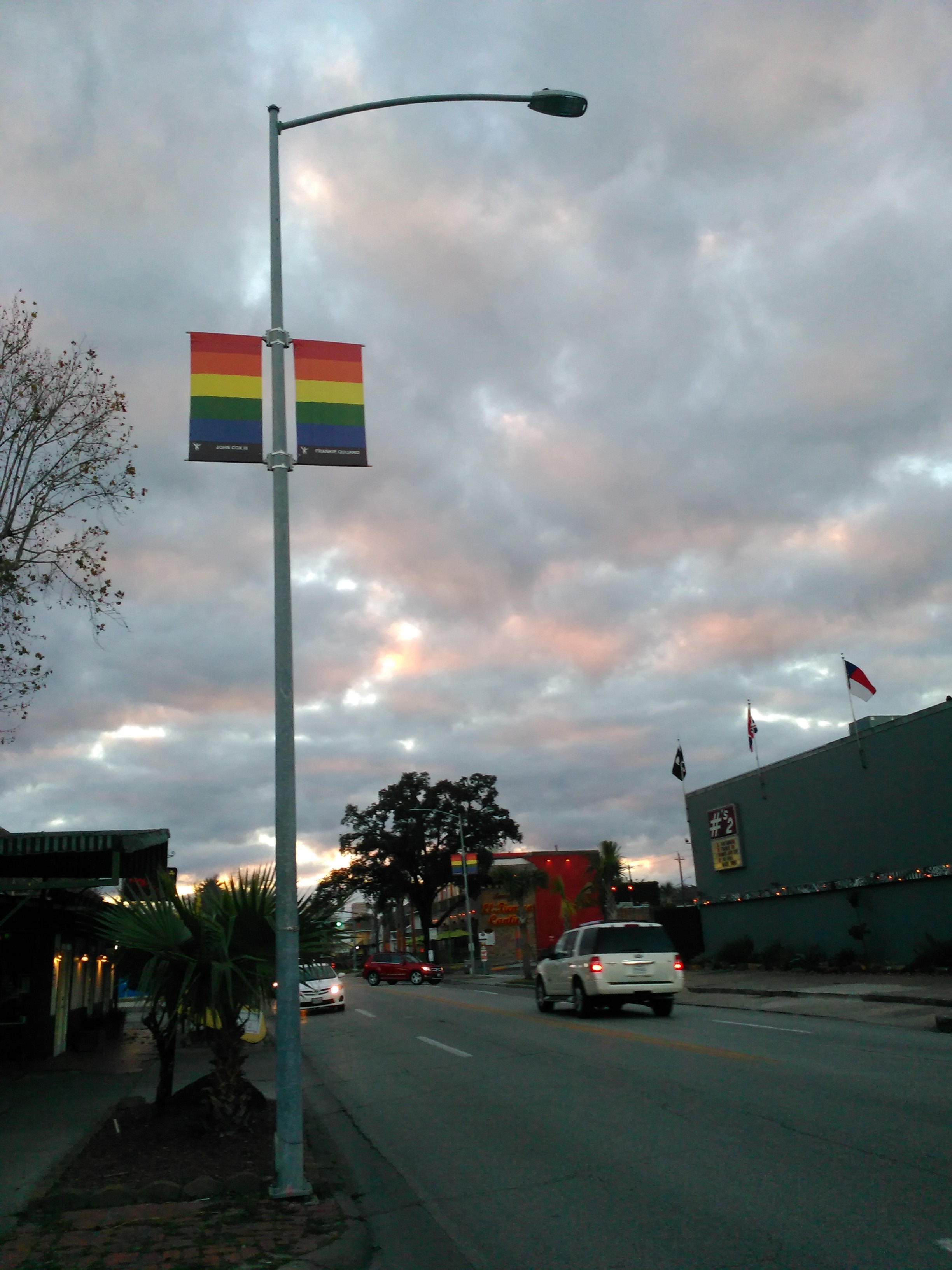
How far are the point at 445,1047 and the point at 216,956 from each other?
8617 mm

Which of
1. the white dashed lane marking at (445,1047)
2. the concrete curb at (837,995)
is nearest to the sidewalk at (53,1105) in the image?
the white dashed lane marking at (445,1047)

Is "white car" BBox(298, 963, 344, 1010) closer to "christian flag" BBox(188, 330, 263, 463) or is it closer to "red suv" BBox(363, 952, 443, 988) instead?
"red suv" BBox(363, 952, 443, 988)

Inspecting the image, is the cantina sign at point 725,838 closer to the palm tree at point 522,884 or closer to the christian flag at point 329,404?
the palm tree at point 522,884

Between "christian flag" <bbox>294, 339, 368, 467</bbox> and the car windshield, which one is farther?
the car windshield

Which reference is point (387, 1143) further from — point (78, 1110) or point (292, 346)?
point (292, 346)

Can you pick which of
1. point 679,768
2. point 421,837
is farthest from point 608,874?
point 421,837

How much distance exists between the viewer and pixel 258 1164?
8.54 meters

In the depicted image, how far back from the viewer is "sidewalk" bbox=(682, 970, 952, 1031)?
18516 mm

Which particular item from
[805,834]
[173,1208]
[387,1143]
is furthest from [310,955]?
[805,834]

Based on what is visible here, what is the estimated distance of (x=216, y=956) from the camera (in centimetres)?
960

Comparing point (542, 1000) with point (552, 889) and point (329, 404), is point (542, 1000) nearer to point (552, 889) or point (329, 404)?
point (329, 404)

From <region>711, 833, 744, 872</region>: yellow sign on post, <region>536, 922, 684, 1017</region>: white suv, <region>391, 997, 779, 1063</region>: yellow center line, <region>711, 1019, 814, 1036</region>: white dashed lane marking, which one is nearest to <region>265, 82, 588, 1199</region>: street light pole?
<region>391, 997, 779, 1063</region>: yellow center line

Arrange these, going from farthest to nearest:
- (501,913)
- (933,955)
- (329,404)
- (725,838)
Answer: (501,913) < (725,838) < (933,955) < (329,404)

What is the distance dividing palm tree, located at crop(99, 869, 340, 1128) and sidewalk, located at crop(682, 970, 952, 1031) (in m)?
11.2
